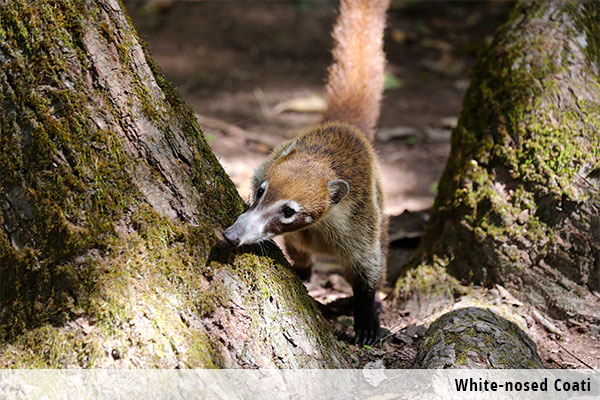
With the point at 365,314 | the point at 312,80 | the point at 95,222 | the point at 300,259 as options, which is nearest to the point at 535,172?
the point at 365,314

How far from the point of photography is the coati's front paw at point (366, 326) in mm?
3834

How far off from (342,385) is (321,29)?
10.2 metres

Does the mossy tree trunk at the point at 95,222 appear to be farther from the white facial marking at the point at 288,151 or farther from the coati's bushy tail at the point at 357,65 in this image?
the coati's bushy tail at the point at 357,65

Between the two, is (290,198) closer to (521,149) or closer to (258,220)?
(258,220)

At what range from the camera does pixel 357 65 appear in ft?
16.1

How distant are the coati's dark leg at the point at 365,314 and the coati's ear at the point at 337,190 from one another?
78 cm

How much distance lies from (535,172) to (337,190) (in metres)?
1.41

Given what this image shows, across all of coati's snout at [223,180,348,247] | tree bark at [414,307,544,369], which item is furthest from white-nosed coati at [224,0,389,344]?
tree bark at [414,307,544,369]

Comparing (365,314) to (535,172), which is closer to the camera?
(535,172)

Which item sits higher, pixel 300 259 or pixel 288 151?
pixel 288 151

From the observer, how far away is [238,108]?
9.20 meters

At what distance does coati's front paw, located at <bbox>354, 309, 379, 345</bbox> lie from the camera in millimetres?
3834

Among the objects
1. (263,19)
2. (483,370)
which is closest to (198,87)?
(263,19)

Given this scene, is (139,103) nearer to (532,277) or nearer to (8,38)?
(8,38)
